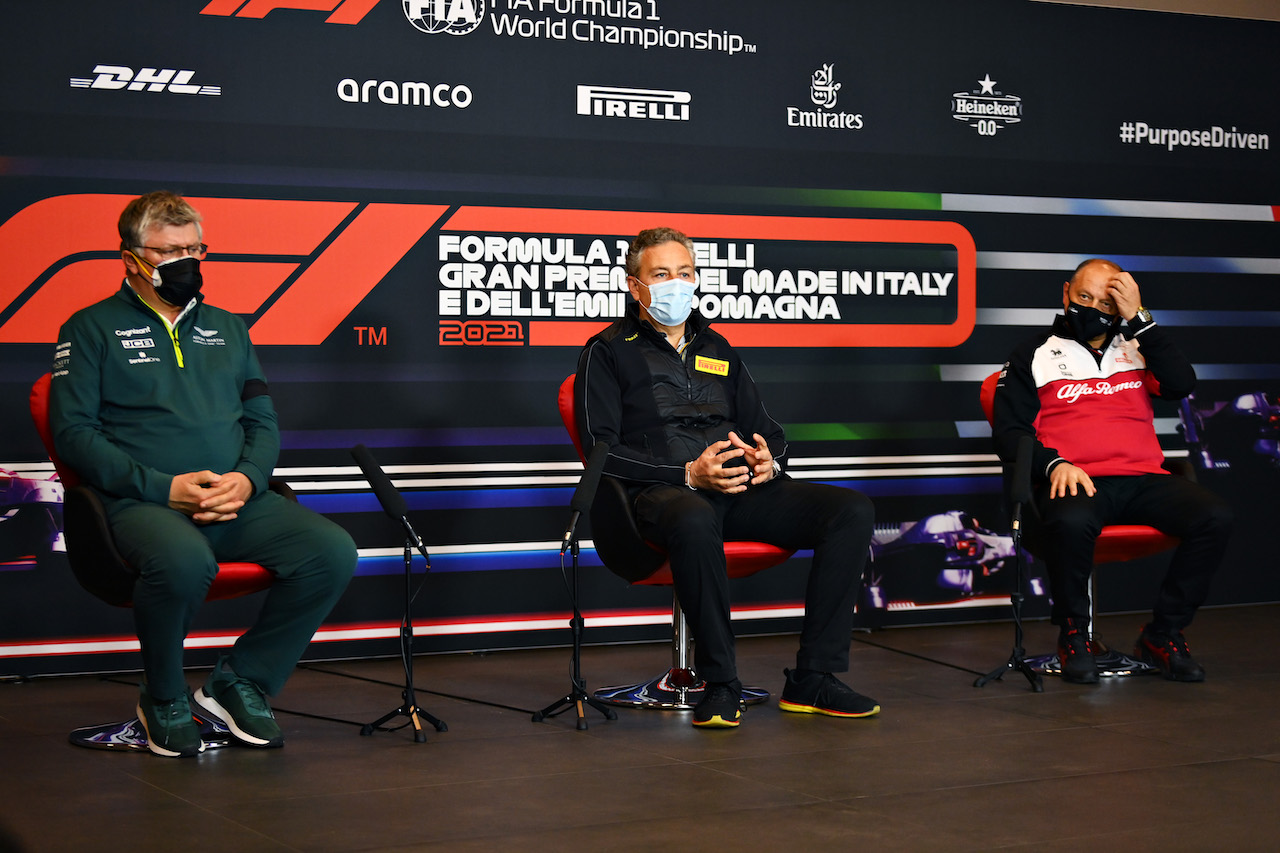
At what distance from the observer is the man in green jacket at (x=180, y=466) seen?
11.1ft

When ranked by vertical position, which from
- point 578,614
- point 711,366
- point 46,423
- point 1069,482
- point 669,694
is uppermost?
point 711,366

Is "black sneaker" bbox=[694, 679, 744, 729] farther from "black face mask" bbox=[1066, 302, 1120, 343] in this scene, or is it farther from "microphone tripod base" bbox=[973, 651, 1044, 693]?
"black face mask" bbox=[1066, 302, 1120, 343]

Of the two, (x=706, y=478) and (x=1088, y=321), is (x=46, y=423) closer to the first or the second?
(x=706, y=478)

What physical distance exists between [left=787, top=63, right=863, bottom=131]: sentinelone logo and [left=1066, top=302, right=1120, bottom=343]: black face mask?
1.26 m

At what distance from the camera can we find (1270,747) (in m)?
3.43

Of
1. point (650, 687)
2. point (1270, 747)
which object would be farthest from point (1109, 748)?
point (650, 687)

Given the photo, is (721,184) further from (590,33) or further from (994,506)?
(994,506)

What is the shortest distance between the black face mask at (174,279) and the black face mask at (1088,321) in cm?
270

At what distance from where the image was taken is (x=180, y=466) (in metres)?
3.54

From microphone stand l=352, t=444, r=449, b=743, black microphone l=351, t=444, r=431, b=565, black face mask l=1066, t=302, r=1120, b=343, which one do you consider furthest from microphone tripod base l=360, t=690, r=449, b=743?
black face mask l=1066, t=302, r=1120, b=343

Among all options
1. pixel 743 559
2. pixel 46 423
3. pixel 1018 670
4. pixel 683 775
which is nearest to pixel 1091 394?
pixel 1018 670

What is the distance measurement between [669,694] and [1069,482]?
1.40 meters

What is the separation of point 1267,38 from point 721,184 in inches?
102

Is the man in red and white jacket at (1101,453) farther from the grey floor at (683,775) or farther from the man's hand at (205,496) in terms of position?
the man's hand at (205,496)
